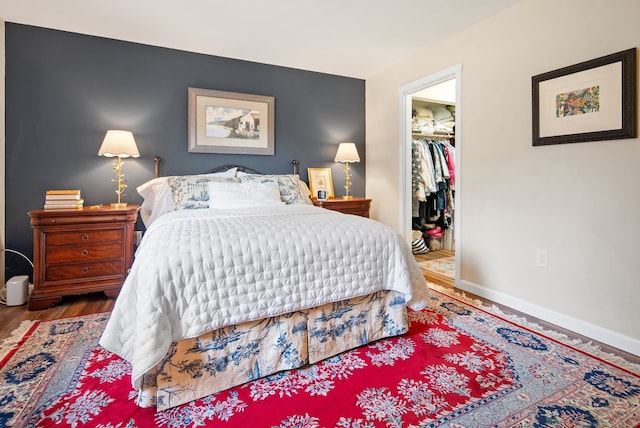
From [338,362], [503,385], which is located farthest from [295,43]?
[503,385]

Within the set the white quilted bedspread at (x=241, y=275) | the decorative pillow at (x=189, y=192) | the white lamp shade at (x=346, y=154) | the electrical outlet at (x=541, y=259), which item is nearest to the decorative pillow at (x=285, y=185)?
the decorative pillow at (x=189, y=192)

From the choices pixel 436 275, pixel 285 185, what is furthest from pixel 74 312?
pixel 436 275

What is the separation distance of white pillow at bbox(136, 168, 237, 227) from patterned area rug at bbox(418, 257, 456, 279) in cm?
281

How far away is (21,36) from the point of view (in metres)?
2.86

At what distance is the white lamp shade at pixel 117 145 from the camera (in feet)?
9.39

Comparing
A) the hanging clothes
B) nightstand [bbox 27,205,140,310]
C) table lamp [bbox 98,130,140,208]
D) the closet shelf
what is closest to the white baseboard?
the hanging clothes

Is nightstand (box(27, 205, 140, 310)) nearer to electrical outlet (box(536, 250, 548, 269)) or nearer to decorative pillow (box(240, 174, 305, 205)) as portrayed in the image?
decorative pillow (box(240, 174, 305, 205))

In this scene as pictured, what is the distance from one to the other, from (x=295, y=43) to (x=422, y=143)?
207 cm

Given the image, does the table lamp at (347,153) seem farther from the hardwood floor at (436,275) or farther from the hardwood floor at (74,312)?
the hardwood floor at (74,312)

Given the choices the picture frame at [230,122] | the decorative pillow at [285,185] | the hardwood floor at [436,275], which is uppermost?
the picture frame at [230,122]

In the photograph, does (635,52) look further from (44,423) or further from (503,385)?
(44,423)

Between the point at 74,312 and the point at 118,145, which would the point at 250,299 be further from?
the point at 118,145

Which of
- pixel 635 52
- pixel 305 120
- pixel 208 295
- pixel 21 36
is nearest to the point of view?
pixel 208 295

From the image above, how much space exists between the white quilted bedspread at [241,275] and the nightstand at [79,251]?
4.35 ft
